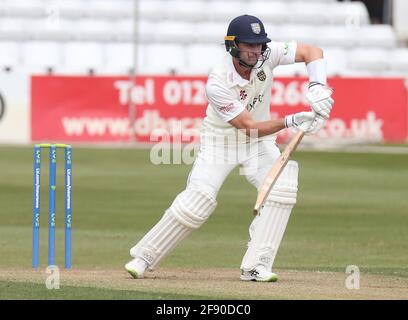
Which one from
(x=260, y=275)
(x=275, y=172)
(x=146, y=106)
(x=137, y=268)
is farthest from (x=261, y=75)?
(x=146, y=106)

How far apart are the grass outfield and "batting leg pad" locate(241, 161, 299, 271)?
3.42ft

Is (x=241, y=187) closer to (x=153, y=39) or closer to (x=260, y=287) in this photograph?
(x=260, y=287)

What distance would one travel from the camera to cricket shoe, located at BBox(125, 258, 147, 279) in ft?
26.1

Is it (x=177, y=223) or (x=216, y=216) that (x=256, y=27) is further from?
(x=216, y=216)

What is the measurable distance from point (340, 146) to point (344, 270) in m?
15.2

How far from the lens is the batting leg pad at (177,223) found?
25.5ft

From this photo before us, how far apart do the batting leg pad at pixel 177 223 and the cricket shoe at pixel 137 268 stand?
3cm

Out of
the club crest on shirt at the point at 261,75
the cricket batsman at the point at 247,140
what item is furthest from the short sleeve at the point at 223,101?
the club crest on shirt at the point at 261,75

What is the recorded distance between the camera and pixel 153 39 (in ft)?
93.0

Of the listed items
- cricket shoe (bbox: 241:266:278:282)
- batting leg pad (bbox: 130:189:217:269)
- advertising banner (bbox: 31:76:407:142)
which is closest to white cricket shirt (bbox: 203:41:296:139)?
batting leg pad (bbox: 130:189:217:269)

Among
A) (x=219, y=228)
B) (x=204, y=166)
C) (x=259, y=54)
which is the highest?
(x=259, y=54)
